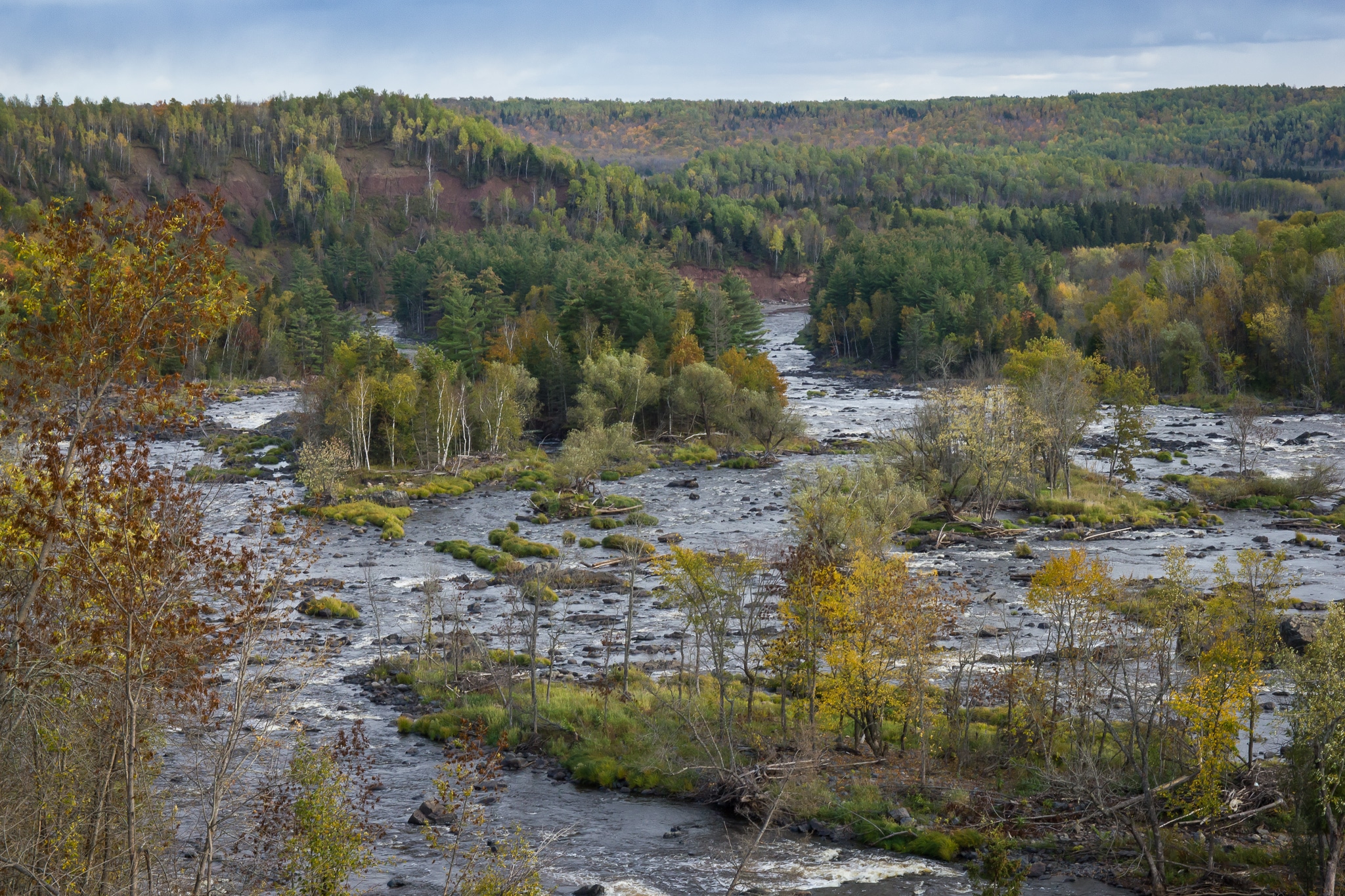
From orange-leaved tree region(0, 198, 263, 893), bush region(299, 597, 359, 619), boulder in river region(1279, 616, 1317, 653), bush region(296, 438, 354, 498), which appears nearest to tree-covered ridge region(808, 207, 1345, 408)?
bush region(296, 438, 354, 498)

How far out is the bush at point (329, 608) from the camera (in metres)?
49.9

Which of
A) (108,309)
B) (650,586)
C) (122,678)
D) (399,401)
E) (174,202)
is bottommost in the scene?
(650,586)

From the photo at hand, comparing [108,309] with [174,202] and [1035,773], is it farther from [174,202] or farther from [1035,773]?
[1035,773]

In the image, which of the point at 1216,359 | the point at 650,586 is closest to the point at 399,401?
the point at 650,586

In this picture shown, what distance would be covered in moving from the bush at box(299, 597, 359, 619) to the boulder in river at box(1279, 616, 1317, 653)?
127ft

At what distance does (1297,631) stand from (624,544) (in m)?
33.7

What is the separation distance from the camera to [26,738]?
57.3 ft

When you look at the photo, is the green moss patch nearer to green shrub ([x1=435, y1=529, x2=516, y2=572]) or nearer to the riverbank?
green shrub ([x1=435, y1=529, x2=516, y2=572])

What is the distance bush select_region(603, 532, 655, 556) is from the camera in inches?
2339

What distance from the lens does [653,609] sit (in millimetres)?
53344

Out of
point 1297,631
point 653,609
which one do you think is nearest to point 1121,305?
point 1297,631

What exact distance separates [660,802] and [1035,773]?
449 inches

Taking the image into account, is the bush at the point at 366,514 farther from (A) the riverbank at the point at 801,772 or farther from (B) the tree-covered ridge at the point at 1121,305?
(B) the tree-covered ridge at the point at 1121,305

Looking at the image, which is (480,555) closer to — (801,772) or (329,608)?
(329,608)
